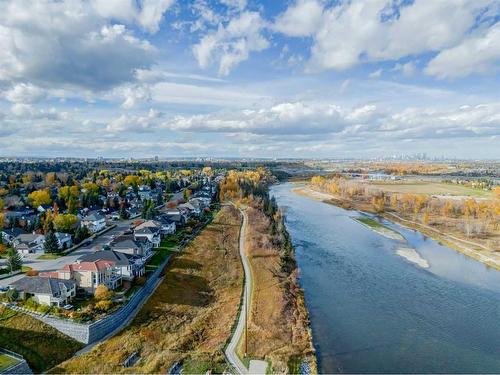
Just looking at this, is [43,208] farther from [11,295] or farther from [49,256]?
[11,295]

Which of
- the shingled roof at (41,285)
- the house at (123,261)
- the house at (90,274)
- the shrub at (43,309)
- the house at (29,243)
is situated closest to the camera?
the shrub at (43,309)

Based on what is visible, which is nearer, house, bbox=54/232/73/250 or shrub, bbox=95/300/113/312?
shrub, bbox=95/300/113/312

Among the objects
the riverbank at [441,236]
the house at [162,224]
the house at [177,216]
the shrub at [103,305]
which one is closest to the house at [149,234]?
the house at [162,224]

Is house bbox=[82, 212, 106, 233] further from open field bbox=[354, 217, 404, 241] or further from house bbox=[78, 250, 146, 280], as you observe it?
open field bbox=[354, 217, 404, 241]

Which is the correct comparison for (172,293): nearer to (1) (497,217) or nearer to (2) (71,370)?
(2) (71,370)

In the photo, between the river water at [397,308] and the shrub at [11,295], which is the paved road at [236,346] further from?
the shrub at [11,295]

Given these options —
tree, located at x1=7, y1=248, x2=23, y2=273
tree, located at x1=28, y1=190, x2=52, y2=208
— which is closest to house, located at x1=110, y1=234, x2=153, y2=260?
tree, located at x1=7, y1=248, x2=23, y2=273

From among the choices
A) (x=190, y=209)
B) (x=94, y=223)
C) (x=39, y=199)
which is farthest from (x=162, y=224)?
(x=39, y=199)
